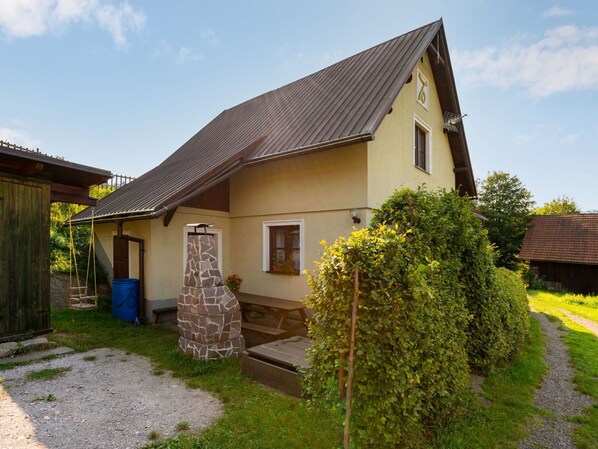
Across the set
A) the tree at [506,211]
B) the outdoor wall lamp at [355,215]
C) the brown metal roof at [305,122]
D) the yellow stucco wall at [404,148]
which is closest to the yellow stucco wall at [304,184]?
the outdoor wall lamp at [355,215]

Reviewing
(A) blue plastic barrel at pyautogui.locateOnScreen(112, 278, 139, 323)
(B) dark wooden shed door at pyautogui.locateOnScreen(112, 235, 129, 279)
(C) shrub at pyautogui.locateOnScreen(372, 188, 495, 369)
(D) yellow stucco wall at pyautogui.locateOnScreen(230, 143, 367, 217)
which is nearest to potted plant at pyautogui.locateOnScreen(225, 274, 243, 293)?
(D) yellow stucco wall at pyautogui.locateOnScreen(230, 143, 367, 217)

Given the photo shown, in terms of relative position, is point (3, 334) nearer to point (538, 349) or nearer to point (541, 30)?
point (538, 349)

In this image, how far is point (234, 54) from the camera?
34.1ft

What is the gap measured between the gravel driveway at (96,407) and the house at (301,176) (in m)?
2.79

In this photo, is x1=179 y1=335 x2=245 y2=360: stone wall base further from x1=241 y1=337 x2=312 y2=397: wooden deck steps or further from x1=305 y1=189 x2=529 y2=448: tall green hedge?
x1=305 y1=189 x2=529 y2=448: tall green hedge

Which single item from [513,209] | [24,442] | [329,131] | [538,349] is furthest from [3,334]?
[513,209]

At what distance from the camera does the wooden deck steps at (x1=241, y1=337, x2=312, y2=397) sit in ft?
13.2

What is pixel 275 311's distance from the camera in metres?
6.86

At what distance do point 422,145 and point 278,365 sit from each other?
25.4 ft

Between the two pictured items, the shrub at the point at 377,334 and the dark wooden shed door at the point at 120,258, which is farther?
the dark wooden shed door at the point at 120,258

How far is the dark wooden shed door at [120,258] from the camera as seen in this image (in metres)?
8.63

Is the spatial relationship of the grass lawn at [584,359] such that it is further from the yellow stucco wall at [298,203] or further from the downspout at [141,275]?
the downspout at [141,275]

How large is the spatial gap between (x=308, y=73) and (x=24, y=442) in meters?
11.7

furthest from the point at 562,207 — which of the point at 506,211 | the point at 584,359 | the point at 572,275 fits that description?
the point at 584,359
